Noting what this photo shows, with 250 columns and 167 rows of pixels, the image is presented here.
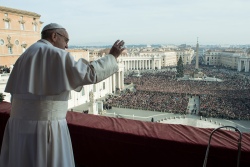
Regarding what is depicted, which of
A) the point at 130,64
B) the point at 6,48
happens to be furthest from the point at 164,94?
the point at 130,64

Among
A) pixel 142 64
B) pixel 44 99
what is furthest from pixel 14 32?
pixel 142 64

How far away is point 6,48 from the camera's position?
659 inches

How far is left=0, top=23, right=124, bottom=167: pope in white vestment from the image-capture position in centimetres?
157

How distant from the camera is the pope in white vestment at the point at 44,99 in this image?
1.57 m

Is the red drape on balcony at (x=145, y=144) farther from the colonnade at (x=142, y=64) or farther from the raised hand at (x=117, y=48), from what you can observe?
the colonnade at (x=142, y=64)

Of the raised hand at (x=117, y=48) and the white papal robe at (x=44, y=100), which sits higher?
the raised hand at (x=117, y=48)

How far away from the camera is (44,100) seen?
1687 millimetres

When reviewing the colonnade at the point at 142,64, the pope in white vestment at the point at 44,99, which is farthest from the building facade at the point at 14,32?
the colonnade at the point at 142,64

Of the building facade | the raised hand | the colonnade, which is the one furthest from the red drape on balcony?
the colonnade

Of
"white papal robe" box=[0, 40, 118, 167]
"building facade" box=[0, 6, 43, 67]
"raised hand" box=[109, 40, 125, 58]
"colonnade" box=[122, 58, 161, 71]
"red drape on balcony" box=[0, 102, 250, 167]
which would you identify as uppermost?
"building facade" box=[0, 6, 43, 67]

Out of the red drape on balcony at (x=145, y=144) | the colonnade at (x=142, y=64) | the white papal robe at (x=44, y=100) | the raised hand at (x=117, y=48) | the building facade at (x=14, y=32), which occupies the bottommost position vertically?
the colonnade at (x=142, y=64)

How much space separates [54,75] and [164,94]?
78.6ft

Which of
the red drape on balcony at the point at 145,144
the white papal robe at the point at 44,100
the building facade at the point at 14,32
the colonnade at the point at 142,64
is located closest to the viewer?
the white papal robe at the point at 44,100

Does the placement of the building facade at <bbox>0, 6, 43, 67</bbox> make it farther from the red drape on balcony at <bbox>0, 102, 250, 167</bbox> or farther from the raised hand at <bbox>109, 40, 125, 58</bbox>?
the raised hand at <bbox>109, 40, 125, 58</bbox>
